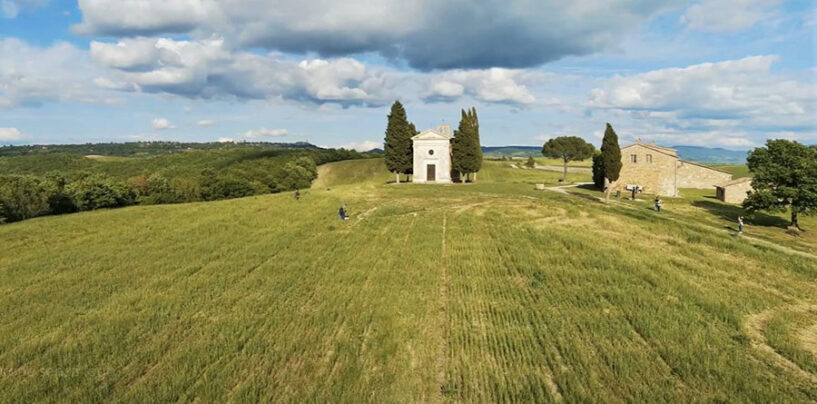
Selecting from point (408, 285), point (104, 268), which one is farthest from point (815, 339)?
point (104, 268)

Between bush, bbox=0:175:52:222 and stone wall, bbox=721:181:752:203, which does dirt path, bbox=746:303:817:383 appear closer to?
stone wall, bbox=721:181:752:203

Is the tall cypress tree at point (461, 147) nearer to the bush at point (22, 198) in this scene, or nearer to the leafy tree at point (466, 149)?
the leafy tree at point (466, 149)

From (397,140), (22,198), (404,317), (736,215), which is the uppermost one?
(397,140)

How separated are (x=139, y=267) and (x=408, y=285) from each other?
507 inches

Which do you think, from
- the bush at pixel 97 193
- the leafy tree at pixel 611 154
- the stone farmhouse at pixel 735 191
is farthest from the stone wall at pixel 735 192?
the bush at pixel 97 193

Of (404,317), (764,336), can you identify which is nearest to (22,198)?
(404,317)

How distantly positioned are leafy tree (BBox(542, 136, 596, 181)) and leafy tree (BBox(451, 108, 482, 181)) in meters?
47.3

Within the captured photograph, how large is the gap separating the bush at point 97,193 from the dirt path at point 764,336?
→ 278 ft

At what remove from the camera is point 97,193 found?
70000 millimetres

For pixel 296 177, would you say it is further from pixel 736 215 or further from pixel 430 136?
Answer: pixel 736 215

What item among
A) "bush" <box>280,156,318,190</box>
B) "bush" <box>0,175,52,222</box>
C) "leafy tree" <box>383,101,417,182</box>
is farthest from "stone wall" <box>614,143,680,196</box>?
"bush" <box>0,175,52,222</box>

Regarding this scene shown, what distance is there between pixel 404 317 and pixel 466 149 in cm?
5584

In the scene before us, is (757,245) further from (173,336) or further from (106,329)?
(106,329)

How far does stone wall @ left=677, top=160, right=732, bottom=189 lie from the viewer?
221 ft
